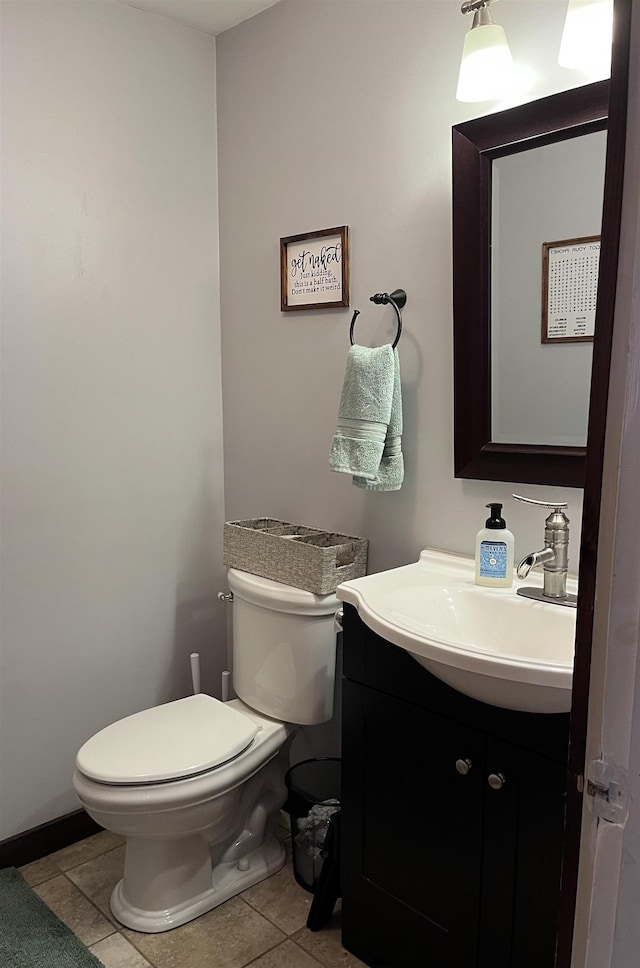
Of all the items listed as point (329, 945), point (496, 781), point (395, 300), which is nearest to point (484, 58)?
point (395, 300)

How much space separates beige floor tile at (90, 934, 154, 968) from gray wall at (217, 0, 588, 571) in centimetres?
111

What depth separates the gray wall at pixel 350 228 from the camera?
6.09ft

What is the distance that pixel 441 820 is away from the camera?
157 centimetres

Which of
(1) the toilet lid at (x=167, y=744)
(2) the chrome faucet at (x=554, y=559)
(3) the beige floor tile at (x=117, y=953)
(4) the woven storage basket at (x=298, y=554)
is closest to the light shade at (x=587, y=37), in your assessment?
(2) the chrome faucet at (x=554, y=559)

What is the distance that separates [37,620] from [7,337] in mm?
773

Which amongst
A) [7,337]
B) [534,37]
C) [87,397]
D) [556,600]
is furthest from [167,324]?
[556,600]

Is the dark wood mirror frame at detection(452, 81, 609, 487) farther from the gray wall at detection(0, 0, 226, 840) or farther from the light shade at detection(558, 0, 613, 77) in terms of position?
the gray wall at detection(0, 0, 226, 840)

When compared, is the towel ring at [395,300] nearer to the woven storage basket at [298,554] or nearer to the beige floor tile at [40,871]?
the woven storage basket at [298,554]

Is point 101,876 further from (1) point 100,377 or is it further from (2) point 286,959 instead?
(1) point 100,377

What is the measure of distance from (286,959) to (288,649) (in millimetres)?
713

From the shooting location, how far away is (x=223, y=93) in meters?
2.43

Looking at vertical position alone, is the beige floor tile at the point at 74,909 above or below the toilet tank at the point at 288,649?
below

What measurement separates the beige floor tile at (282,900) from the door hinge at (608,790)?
174cm

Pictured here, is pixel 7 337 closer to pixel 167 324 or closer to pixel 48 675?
pixel 167 324
